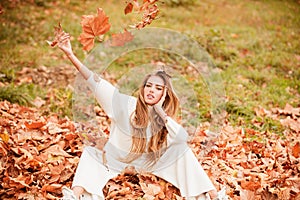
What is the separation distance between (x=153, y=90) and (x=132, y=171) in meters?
0.74

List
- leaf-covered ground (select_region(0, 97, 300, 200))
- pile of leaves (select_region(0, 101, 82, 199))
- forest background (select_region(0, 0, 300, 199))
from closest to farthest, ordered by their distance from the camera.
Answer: pile of leaves (select_region(0, 101, 82, 199)) < leaf-covered ground (select_region(0, 97, 300, 200)) < forest background (select_region(0, 0, 300, 199))

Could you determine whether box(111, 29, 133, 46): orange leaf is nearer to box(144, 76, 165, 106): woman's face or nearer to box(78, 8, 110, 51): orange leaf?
box(78, 8, 110, 51): orange leaf

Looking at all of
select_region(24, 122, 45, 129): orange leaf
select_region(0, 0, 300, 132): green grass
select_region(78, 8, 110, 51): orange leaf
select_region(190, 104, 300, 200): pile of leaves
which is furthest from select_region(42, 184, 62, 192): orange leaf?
select_region(0, 0, 300, 132): green grass

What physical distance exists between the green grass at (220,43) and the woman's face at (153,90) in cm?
187

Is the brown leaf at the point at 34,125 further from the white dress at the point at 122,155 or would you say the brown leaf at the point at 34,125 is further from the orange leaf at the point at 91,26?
the orange leaf at the point at 91,26

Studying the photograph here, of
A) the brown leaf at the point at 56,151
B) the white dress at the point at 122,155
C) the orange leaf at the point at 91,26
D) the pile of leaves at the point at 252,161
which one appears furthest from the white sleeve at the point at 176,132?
the brown leaf at the point at 56,151

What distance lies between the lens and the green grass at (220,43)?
486 cm

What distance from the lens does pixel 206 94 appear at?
4.91 meters

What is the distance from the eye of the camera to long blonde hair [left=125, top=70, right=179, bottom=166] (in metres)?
2.65

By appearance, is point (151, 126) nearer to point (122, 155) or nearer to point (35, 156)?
point (122, 155)

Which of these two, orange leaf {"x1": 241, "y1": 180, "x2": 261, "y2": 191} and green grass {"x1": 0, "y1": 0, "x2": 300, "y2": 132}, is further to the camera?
green grass {"x1": 0, "y1": 0, "x2": 300, "y2": 132}

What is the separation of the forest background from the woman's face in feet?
2.88

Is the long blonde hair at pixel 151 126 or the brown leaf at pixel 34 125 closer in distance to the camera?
the long blonde hair at pixel 151 126

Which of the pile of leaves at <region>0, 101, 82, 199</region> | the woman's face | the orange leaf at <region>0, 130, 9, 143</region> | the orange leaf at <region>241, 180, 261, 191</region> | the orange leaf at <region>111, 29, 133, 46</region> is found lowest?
the orange leaf at <region>241, 180, 261, 191</region>
